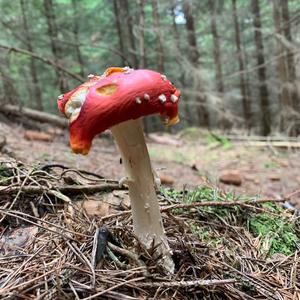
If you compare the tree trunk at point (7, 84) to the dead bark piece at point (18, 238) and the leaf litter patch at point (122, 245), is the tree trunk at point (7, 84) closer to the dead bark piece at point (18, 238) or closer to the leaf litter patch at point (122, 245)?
the leaf litter patch at point (122, 245)

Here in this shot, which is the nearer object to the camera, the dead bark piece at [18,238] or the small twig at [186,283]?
the small twig at [186,283]

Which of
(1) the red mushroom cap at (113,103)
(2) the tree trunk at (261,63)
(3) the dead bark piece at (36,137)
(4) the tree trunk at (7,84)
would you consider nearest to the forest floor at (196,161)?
(3) the dead bark piece at (36,137)

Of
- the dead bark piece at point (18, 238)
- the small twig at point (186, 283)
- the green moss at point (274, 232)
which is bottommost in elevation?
the green moss at point (274, 232)

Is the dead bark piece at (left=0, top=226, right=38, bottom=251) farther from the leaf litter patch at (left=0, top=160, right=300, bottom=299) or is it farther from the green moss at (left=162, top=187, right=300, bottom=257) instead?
the green moss at (left=162, top=187, right=300, bottom=257)

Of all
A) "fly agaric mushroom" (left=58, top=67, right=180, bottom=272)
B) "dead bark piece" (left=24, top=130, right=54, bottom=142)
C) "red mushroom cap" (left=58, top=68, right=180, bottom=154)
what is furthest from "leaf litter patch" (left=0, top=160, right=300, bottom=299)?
"dead bark piece" (left=24, top=130, right=54, bottom=142)

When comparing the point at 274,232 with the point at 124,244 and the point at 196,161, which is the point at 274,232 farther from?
the point at 196,161

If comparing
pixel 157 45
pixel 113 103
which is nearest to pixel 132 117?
pixel 113 103

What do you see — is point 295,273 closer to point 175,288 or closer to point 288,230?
point 288,230
